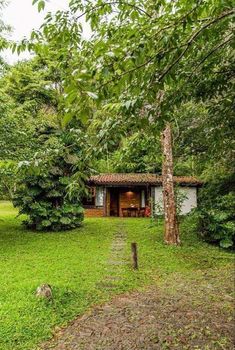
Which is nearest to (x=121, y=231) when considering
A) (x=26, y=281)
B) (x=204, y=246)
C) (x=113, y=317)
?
(x=204, y=246)

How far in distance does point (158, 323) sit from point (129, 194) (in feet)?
58.6

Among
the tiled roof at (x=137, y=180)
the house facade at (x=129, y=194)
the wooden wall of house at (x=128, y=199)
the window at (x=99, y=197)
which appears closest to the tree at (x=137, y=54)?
the house facade at (x=129, y=194)

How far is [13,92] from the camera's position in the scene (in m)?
19.9

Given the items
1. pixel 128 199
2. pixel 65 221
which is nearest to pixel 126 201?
pixel 128 199

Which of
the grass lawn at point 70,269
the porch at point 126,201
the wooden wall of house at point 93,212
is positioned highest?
the porch at point 126,201

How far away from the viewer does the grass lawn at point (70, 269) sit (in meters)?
5.29

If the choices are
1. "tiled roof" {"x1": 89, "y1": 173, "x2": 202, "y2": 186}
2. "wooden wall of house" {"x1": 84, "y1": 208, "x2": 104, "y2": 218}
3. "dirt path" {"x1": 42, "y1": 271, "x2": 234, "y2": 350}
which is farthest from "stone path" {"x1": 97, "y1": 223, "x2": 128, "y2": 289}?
"wooden wall of house" {"x1": 84, "y1": 208, "x2": 104, "y2": 218}

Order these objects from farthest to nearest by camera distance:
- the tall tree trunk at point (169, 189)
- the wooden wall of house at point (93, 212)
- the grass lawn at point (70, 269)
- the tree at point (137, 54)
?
1. the wooden wall of house at point (93, 212)
2. the tall tree trunk at point (169, 189)
3. the grass lawn at point (70, 269)
4. the tree at point (137, 54)

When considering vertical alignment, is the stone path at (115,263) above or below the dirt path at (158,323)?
above

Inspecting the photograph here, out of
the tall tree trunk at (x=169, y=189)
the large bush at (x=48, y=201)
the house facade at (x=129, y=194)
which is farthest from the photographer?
the house facade at (x=129, y=194)

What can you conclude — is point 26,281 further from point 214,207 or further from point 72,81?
point 214,207

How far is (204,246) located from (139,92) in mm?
10712

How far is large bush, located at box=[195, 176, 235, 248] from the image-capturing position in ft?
38.4

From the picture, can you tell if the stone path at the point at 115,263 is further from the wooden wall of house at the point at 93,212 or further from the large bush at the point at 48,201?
the wooden wall of house at the point at 93,212
